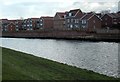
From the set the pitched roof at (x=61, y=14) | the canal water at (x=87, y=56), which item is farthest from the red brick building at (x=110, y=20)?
the canal water at (x=87, y=56)

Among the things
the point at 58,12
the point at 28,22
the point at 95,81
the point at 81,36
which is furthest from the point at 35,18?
the point at 95,81

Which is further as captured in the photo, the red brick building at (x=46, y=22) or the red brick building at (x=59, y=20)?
the red brick building at (x=46, y=22)

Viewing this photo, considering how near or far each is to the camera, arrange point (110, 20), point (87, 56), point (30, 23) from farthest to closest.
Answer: point (30, 23)
point (110, 20)
point (87, 56)

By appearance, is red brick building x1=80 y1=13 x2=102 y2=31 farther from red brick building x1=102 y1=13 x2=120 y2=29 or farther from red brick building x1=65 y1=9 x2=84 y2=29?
red brick building x1=102 y1=13 x2=120 y2=29

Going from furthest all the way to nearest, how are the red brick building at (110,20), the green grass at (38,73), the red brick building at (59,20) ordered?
the red brick building at (59,20)
the red brick building at (110,20)
the green grass at (38,73)

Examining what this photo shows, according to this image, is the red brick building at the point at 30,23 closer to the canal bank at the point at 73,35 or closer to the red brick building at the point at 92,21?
the canal bank at the point at 73,35

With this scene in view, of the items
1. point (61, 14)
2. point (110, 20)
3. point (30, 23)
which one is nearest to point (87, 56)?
point (110, 20)

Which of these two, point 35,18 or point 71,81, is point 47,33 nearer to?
point 35,18

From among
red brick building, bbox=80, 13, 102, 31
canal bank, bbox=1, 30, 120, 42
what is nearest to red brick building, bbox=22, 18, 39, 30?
canal bank, bbox=1, 30, 120, 42

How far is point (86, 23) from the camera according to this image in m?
106

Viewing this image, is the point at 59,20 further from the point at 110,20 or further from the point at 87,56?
the point at 87,56

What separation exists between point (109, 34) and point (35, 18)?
86604mm

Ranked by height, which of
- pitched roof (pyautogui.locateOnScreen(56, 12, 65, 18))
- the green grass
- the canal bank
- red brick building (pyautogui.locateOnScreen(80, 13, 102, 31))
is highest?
pitched roof (pyautogui.locateOnScreen(56, 12, 65, 18))

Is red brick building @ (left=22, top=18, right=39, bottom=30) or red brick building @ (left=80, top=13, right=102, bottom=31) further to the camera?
red brick building @ (left=22, top=18, right=39, bottom=30)
